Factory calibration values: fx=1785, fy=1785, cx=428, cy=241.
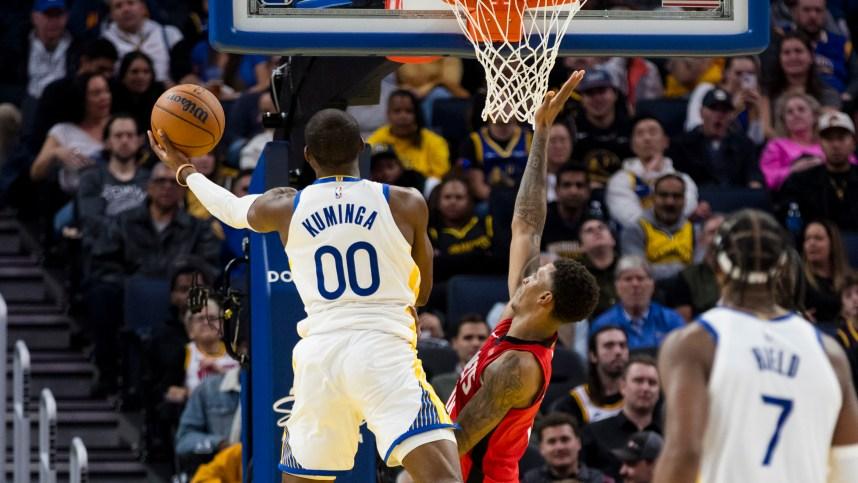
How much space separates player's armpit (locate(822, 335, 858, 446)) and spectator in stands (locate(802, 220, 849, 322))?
6558 millimetres

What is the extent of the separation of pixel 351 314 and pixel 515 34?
4.87 ft

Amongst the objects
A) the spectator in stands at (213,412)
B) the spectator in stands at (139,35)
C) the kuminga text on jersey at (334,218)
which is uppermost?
the spectator in stands at (139,35)

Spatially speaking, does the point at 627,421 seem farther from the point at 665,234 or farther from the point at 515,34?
the point at 515,34

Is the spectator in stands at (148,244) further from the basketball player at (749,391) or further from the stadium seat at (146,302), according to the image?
the basketball player at (749,391)

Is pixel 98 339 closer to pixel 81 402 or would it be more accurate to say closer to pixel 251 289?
pixel 81 402

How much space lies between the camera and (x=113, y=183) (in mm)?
12008

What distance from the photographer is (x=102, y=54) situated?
13062 millimetres

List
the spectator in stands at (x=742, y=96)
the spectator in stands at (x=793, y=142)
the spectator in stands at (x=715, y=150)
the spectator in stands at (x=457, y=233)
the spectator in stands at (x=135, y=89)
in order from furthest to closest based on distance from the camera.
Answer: the spectator in stands at (x=742, y=96) → the spectator in stands at (x=715, y=150) → the spectator in stands at (x=793, y=142) → the spectator in stands at (x=135, y=89) → the spectator in stands at (x=457, y=233)

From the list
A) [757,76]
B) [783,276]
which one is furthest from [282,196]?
[757,76]

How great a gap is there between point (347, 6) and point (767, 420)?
11.9 ft

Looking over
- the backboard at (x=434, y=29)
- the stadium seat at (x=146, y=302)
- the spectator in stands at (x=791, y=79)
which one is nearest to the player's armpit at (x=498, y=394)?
the backboard at (x=434, y=29)

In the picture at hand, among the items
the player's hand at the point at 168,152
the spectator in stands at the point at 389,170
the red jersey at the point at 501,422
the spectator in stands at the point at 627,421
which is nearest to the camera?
the red jersey at the point at 501,422

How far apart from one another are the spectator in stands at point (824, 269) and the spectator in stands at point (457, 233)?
2.10 metres

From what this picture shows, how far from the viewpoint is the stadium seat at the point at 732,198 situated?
12.8 m
